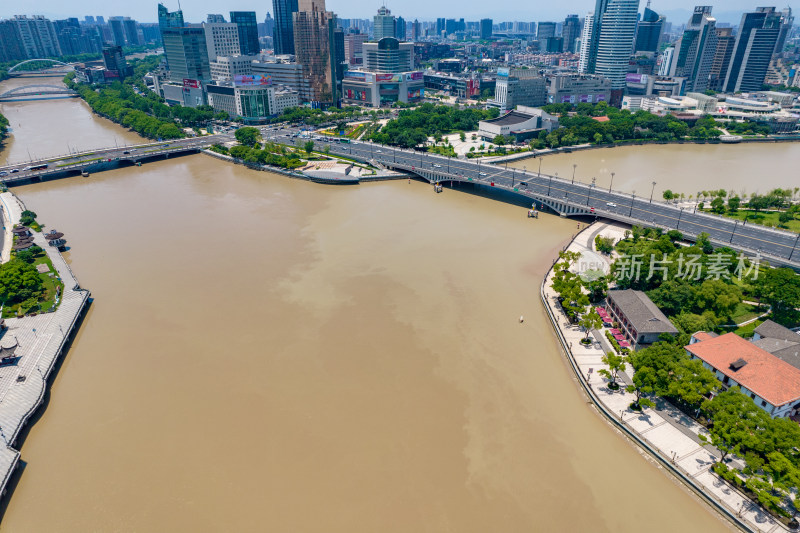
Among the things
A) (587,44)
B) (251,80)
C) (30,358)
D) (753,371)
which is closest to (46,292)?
(30,358)

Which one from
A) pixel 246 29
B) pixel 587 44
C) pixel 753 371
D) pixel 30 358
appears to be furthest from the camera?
pixel 246 29

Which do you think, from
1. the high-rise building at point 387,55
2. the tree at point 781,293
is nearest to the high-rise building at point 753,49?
the high-rise building at point 387,55

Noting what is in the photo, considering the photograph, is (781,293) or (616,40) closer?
(781,293)

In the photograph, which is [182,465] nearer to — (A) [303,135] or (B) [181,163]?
(B) [181,163]

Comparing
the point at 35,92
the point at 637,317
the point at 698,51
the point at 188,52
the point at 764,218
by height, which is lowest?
the point at 764,218

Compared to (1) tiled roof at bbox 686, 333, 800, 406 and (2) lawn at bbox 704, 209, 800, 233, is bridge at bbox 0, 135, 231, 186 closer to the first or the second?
(1) tiled roof at bbox 686, 333, 800, 406

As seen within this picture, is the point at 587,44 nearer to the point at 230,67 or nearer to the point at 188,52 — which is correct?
the point at 230,67

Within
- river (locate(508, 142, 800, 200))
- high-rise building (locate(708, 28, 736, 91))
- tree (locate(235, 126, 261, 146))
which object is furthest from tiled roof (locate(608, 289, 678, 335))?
high-rise building (locate(708, 28, 736, 91))
